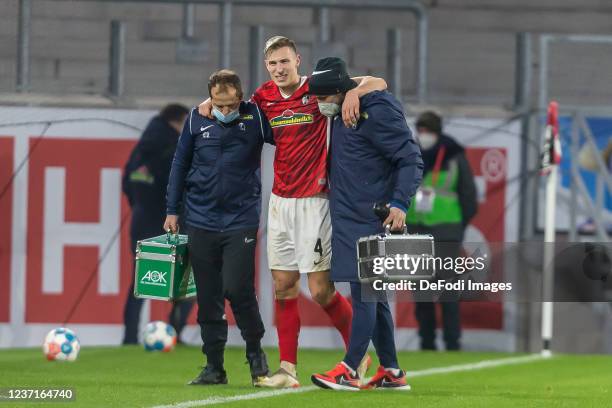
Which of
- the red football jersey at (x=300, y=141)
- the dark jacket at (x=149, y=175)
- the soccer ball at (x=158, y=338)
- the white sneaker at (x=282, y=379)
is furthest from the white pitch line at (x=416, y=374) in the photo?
the dark jacket at (x=149, y=175)

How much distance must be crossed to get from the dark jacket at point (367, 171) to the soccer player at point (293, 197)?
0.77 ft

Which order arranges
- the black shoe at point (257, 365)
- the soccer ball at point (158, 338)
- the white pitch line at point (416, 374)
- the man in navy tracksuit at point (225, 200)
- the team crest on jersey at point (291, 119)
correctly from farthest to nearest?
the soccer ball at point (158, 338), the black shoe at point (257, 365), the man in navy tracksuit at point (225, 200), the team crest on jersey at point (291, 119), the white pitch line at point (416, 374)

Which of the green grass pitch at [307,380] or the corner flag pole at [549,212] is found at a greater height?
the corner flag pole at [549,212]

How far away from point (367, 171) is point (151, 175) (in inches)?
171

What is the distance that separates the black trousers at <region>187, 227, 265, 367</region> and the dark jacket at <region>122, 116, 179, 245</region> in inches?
141

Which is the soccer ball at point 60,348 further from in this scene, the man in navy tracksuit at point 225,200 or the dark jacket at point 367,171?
the dark jacket at point 367,171

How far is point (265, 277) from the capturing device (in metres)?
12.3

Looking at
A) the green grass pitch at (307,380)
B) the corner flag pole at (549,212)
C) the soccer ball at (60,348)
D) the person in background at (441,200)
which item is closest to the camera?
the green grass pitch at (307,380)

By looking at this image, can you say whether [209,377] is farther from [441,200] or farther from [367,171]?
[441,200]

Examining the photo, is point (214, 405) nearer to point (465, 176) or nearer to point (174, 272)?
point (174, 272)

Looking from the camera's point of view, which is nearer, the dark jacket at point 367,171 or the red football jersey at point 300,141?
the dark jacket at point 367,171

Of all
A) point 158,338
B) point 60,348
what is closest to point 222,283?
point 60,348

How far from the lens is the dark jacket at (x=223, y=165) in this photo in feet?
27.8

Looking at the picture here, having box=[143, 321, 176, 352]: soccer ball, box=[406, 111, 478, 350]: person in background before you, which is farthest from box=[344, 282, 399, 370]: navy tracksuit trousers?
Answer: box=[406, 111, 478, 350]: person in background
